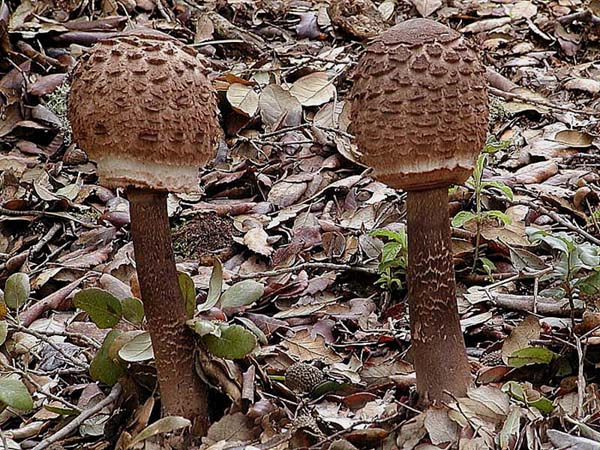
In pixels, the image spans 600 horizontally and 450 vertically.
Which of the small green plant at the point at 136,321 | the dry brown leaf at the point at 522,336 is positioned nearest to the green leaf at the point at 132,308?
the small green plant at the point at 136,321

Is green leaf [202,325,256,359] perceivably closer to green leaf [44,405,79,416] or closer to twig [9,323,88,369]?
green leaf [44,405,79,416]

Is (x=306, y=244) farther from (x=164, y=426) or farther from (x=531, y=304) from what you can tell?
(x=164, y=426)

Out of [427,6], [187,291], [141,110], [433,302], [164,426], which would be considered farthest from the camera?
[427,6]

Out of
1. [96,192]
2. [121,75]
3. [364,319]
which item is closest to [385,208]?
[364,319]

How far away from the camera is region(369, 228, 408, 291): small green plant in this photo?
296 centimetres

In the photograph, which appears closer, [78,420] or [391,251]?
[78,420]

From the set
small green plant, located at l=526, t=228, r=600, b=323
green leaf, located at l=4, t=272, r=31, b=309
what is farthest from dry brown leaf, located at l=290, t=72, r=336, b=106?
green leaf, located at l=4, t=272, r=31, b=309

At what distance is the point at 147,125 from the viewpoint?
1999 mm

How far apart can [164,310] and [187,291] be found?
0.15 metres

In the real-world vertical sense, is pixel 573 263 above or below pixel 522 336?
above

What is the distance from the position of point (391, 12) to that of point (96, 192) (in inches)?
115

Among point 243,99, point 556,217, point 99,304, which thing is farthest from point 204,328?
point 243,99

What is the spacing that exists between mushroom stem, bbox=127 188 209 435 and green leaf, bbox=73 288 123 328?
206mm

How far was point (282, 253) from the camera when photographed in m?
3.54
